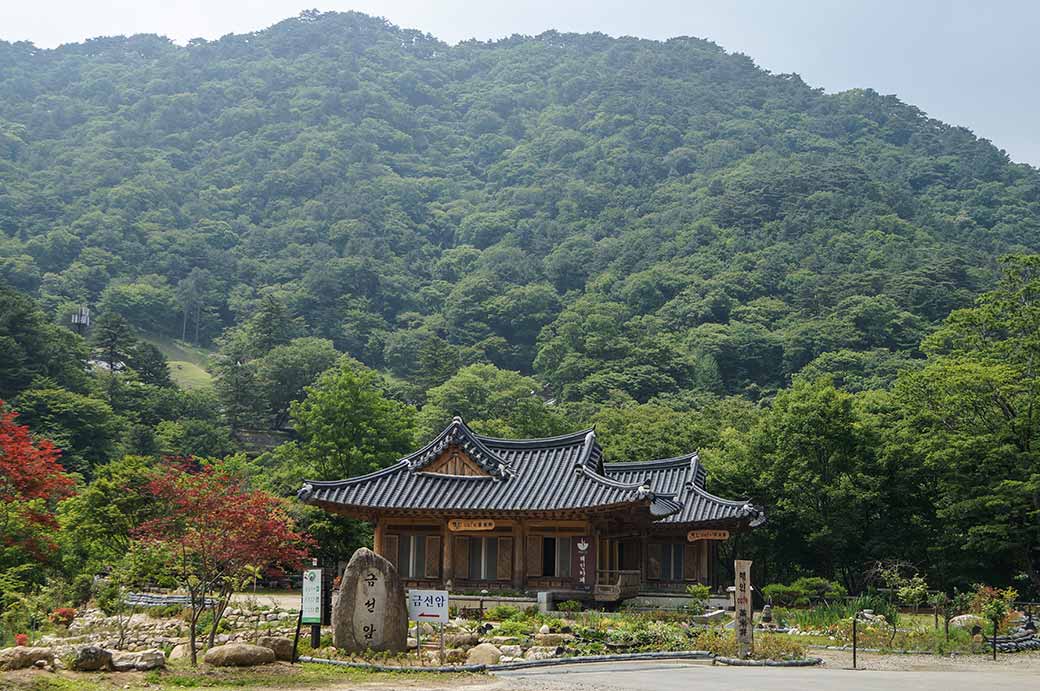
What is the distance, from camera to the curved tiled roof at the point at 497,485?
109ft

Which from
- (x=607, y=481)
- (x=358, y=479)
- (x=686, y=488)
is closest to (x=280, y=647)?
(x=607, y=481)

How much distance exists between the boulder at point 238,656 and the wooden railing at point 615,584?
16.3m

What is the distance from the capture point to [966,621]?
89.9 feet

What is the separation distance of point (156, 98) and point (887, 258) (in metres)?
130

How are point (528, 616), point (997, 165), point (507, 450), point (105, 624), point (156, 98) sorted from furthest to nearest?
point (156, 98) < point (997, 165) < point (507, 450) < point (528, 616) < point (105, 624)

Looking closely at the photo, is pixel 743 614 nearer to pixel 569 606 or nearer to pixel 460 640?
pixel 460 640

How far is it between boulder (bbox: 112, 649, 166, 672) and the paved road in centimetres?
603

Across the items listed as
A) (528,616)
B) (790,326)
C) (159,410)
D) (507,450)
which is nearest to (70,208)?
(159,410)

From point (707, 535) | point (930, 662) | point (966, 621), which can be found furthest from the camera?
point (707, 535)

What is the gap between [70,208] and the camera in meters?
132

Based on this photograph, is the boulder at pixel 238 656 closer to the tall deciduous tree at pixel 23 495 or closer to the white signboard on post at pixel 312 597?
the white signboard on post at pixel 312 597

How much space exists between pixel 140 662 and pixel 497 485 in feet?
61.1

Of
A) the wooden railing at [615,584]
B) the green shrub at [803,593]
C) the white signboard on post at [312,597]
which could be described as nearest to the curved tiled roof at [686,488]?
the green shrub at [803,593]

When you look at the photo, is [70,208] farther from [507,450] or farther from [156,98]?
[507,450]
